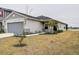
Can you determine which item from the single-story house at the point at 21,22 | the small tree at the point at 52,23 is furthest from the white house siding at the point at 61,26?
the small tree at the point at 52,23

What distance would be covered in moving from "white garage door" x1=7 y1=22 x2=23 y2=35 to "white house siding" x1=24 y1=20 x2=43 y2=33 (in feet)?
0.43

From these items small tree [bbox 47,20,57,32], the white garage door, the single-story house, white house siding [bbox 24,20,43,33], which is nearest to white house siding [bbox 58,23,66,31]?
the single-story house

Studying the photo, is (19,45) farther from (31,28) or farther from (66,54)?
(66,54)

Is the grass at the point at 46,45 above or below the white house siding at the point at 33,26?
below

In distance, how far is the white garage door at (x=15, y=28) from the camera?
168 inches

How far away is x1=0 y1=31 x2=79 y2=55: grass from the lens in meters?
3.97

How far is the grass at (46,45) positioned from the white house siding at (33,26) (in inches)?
7.5

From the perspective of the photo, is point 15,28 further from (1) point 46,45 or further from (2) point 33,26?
(1) point 46,45

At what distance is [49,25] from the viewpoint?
4207 mm

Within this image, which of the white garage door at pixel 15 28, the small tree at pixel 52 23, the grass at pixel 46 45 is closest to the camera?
the grass at pixel 46 45

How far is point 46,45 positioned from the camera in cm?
415

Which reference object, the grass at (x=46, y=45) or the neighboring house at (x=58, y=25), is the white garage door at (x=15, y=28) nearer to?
the grass at (x=46, y=45)
